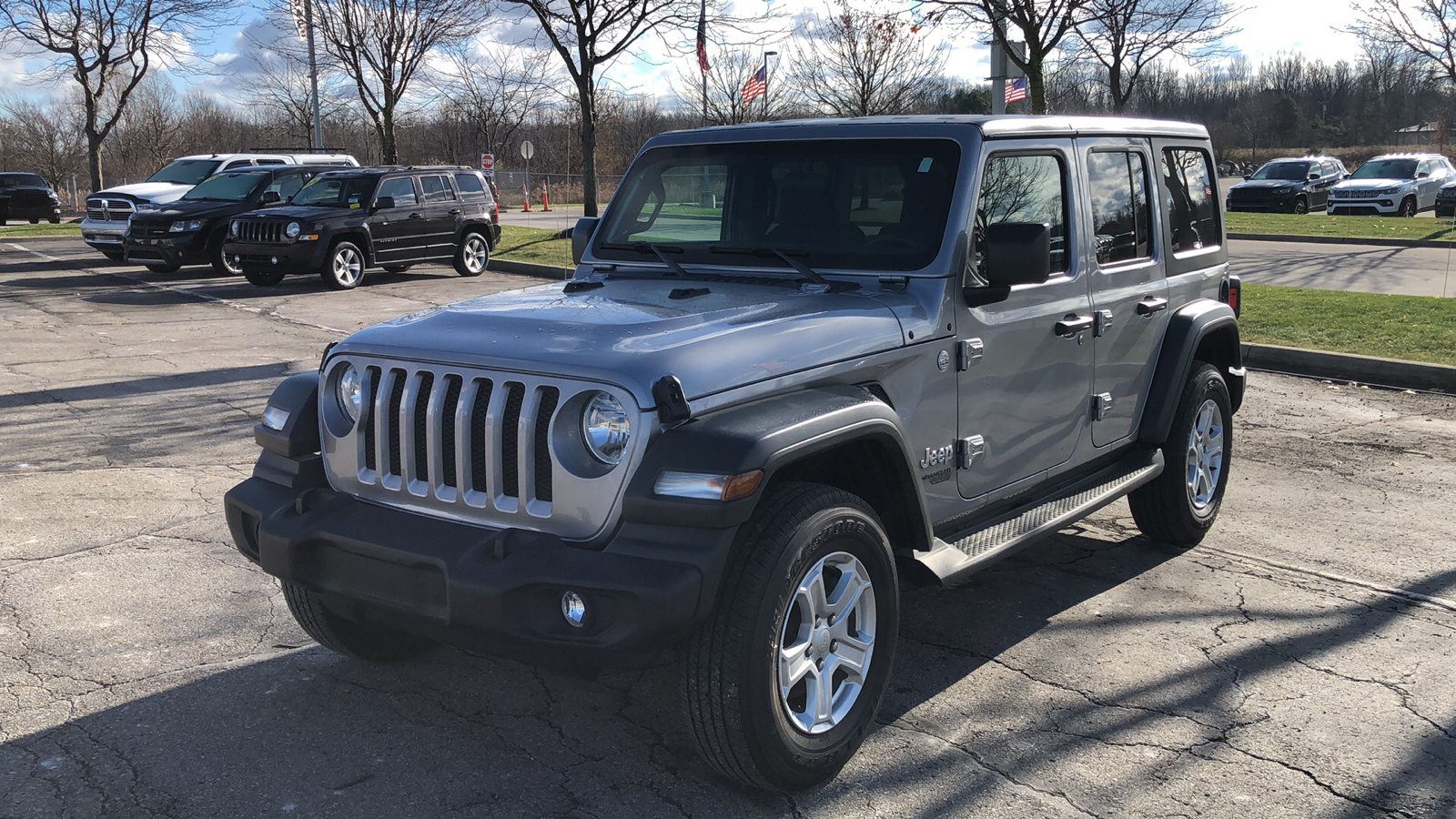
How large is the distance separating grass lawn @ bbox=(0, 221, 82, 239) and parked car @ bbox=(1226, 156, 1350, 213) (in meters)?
29.3

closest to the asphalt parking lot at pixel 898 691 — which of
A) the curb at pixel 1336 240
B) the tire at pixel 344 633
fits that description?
the tire at pixel 344 633

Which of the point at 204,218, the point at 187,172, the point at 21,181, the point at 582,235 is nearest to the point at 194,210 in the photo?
the point at 204,218

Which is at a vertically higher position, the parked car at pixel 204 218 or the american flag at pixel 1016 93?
the american flag at pixel 1016 93

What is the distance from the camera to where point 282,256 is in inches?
638

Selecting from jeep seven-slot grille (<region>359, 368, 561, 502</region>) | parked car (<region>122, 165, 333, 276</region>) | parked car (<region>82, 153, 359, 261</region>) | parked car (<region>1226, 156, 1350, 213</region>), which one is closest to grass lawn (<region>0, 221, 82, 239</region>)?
parked car (<region>82, 153, 359, 261</region>)

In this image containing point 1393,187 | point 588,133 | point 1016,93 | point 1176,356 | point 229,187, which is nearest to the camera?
point 1176,356

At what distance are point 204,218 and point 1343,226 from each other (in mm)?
22517

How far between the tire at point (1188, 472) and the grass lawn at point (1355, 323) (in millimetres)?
4921

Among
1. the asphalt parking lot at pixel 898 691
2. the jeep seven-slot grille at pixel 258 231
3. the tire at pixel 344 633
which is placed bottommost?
the asphalt parking lot at pixel 898 691

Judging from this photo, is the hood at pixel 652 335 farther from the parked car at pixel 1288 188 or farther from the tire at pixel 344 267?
the parked car at pixel 1288 188

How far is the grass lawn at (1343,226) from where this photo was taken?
22.1m

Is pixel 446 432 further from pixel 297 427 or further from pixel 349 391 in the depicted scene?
pixel 297 427

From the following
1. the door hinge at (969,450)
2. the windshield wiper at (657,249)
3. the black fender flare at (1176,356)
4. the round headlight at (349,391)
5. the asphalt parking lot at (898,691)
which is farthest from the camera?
the black fender flare at (1176,356)

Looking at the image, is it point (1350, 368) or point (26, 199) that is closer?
point (1350, 368)
